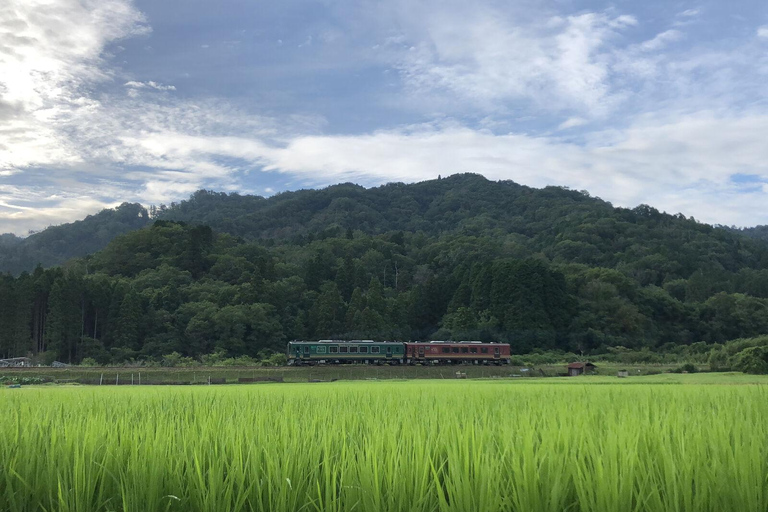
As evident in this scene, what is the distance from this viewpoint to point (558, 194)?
5128 inches

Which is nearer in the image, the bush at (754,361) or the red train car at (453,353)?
the bush at (754,361)

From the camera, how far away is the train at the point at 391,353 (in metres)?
36.9

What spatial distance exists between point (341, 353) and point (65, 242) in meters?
97.4

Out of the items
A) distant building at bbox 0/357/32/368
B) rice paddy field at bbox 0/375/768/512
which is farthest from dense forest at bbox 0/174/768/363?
rice paddy field at bbox 0/375/768/512

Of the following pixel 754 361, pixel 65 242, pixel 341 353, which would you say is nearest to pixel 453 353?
pixel 341 353

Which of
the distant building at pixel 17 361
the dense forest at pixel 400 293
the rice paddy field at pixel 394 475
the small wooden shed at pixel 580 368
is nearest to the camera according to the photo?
the rice paddy field at pixel 394 475

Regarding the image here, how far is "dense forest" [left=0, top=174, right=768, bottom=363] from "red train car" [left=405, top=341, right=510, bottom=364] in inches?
522

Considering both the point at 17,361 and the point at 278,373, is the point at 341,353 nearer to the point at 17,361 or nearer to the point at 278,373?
the point at 278,373

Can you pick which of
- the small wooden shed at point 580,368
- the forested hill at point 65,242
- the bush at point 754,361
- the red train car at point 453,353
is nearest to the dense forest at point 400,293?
the red train car at point 453,353

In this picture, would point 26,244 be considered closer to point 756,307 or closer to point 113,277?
point 113,277

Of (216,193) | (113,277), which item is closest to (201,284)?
(113,277)

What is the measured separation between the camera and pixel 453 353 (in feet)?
126

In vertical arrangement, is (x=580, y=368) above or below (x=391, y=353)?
below

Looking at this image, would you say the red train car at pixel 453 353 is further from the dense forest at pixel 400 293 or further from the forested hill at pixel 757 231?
the forested hill at pixel 757 231
